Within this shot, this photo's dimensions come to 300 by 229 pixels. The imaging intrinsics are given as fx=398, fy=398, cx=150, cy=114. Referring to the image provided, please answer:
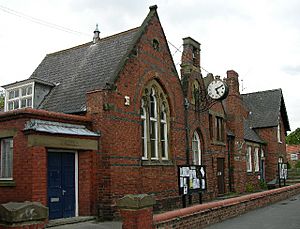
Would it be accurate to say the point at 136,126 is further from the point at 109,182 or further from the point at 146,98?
the point at 109,182

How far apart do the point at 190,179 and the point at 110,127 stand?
4.09 meters

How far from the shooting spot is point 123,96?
14570 mm

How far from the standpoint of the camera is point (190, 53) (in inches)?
825

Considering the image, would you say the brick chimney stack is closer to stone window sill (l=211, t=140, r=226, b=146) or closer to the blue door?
stone window sill (l=211, t=140, r=226, b=146)

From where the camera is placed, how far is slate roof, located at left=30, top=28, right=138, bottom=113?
1531 cm

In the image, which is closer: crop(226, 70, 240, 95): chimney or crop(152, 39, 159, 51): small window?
crop(152, 39, 159, 51): small window

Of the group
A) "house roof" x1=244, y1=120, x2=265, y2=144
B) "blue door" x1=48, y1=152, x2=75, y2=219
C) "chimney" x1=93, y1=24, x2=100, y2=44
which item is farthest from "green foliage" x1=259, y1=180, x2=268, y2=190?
"blue door" x1=48, y1=152, x2=75, y2=219

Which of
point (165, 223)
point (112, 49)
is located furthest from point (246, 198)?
point (112, 49)

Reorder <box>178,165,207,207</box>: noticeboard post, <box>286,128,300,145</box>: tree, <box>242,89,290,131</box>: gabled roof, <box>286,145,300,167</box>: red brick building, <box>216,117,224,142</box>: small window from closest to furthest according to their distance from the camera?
<box>178,165,207,207</box>: noticeboard post < <box>216,117,224,142</box>: small window < <box>242,89,290,131</box>: gabled roof < <box>286,145,300,167</box>: red brick building < <box>286,128,300,145</box>: tree

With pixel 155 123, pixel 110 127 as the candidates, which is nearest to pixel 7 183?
pixel 110 127

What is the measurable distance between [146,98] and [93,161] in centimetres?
400

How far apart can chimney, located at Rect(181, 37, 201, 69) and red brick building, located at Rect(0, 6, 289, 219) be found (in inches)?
2.1

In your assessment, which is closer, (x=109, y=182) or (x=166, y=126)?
(x=109, y=182)

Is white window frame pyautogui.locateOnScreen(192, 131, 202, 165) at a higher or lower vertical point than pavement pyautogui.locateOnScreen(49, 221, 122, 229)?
higher
